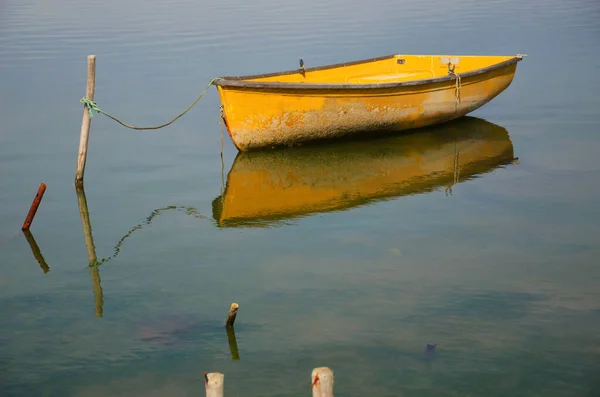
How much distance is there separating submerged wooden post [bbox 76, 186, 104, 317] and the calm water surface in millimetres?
52

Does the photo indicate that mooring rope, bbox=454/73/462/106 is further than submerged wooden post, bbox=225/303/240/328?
Yes

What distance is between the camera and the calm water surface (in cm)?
689

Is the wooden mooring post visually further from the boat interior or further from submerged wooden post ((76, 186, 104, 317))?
the boat interior

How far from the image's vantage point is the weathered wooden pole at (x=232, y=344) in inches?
278

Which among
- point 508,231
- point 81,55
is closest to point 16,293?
point 508,231

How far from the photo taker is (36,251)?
9773 millimetres

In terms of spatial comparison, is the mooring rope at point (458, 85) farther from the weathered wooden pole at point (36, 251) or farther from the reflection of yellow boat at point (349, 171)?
the weathered wooden pole at point (36, 251)

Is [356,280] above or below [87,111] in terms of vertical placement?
below

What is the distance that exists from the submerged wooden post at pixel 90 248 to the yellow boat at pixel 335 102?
8.17 ft

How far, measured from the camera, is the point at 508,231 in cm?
980

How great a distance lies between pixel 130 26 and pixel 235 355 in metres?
25.7

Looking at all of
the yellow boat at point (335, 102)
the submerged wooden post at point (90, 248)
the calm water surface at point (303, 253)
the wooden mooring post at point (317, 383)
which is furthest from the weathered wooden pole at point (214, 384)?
the yellow boat at point (335, 102)

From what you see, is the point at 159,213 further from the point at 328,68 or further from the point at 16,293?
the point at 328,68

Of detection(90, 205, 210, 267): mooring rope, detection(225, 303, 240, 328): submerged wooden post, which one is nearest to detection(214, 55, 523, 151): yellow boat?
detection(90, 205, 210, 267): mooring rope
